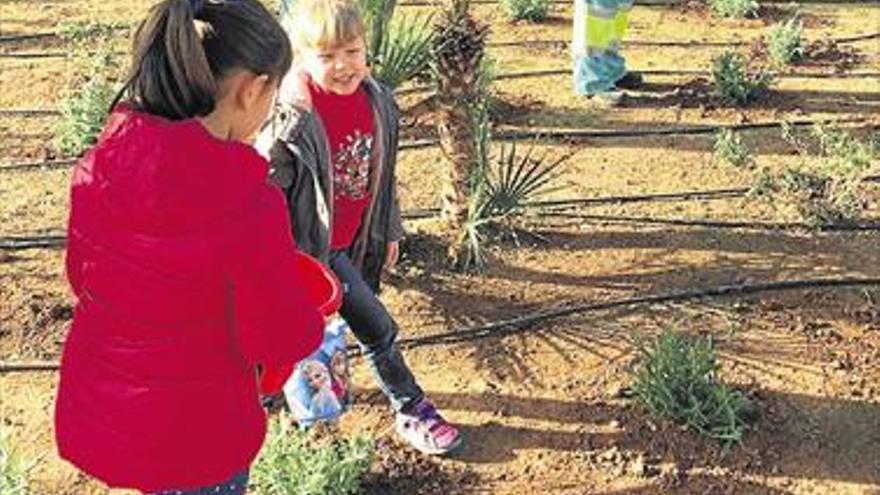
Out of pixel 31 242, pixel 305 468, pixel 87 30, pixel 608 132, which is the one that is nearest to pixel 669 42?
pixel 608 132

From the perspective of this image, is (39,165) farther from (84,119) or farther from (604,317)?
(604,317)

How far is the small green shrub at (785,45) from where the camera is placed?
5.99m

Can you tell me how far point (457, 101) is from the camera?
156 inches

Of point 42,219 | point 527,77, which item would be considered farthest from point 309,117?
point 527,77

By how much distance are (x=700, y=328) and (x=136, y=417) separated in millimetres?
2369

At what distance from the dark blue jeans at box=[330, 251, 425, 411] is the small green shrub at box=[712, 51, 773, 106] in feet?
9.43

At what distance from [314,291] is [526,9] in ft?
15.6

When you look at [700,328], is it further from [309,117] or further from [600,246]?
[309,117]

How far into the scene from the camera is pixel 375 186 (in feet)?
10.3

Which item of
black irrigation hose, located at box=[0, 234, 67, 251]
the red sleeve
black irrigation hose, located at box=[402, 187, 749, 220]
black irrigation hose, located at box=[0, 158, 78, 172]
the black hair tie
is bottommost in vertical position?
black irrigation hose, located at box=[402, 187, 749, 220]

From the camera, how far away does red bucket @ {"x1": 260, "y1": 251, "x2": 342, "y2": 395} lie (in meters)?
2.16

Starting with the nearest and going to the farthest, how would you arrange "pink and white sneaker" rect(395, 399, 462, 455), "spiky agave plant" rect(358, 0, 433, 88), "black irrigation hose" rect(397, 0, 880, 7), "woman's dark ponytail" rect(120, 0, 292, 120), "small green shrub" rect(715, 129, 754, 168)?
"woman's dark ponytail" rect(120, 0, 292, 120)
"pink and white sneaker" rect(395, 399, 462, 455)
"spiky agave plant" rect(358, 0, 433, 88)
"small green shrub" rect(715, 129, 754, 168)
"black irrigation hose" rect(397, 0, 880, 7)

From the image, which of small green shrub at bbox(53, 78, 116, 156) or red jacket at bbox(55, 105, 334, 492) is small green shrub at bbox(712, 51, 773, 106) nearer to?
small green shrub at bbox(53, 78, 116, 156)

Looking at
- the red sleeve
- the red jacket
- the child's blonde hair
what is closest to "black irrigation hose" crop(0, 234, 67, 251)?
the child's blonde hair
